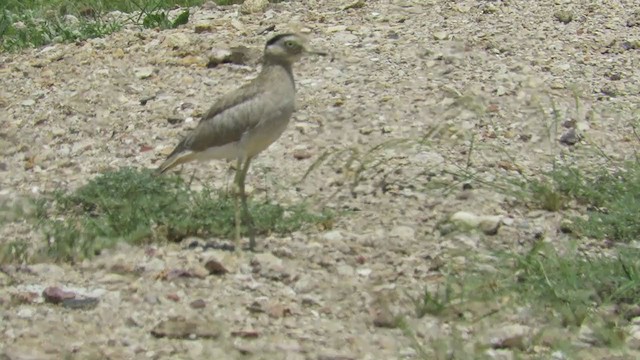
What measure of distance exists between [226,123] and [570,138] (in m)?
2.49

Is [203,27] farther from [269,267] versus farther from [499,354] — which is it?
[499,354]

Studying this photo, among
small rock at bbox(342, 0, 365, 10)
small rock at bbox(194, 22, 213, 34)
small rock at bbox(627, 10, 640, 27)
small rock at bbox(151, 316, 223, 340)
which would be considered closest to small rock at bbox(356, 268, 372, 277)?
small rock at bbox(151, 316, 223, 340)

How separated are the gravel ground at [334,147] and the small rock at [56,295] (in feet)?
0.17

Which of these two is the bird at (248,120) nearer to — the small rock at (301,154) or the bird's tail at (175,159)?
the bird's tail at (175,159)

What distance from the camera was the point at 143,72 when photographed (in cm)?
1054

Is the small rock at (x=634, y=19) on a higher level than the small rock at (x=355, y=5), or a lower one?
lower

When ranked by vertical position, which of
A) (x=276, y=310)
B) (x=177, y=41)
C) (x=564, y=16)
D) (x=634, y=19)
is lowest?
(x=634, y=19)

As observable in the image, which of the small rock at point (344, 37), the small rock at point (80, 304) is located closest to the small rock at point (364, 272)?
the small rock at point (80, 304)

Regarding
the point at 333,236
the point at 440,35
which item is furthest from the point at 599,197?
the point at 440,35

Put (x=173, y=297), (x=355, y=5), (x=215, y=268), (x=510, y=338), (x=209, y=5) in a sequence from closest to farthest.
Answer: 1. (x=510, y=338)
2. (x=173, y=297)
3. (x=215, y=268)
4. (x=355, y=5)
5. (x=209, y=5)

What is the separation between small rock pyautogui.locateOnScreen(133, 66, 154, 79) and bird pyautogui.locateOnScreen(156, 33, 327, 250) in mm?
2500

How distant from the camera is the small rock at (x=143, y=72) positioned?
34.4ft

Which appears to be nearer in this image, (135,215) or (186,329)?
(186,329)

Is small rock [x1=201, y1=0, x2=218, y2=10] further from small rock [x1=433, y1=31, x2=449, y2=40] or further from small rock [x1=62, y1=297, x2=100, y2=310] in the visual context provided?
small rock [x1=62, y1=297, x2=100, y2=310]
